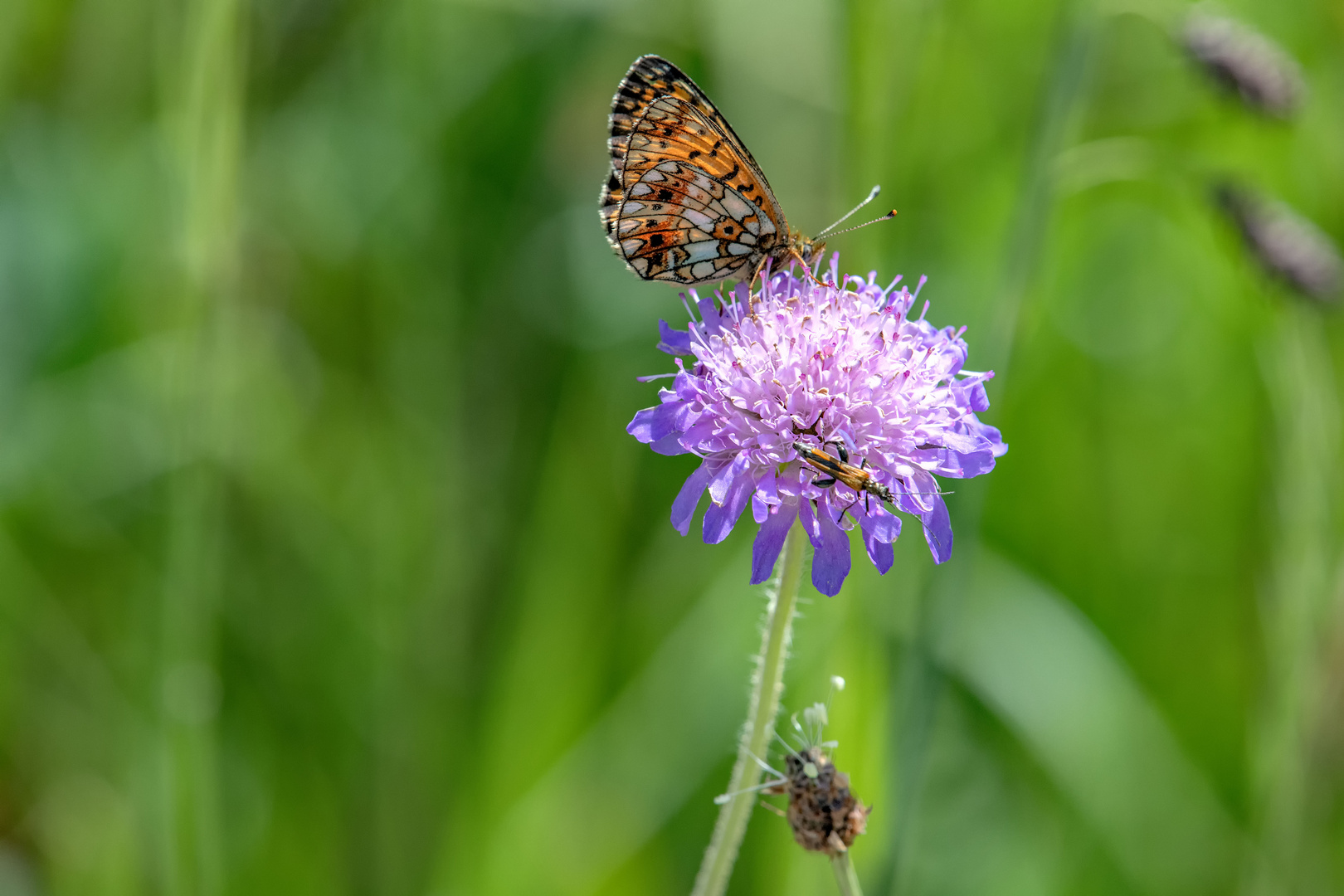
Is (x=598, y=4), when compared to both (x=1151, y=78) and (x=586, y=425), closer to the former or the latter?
(x=586, y=425)

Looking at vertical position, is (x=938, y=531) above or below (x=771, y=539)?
above

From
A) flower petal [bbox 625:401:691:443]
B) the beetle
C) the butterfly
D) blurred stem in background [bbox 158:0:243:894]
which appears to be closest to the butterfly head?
the butterfly

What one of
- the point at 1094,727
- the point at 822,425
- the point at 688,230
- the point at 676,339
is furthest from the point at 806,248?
the point at 1094,727

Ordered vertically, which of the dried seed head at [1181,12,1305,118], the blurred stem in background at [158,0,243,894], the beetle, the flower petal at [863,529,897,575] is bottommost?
the blurred stem in background at [158,0,243,894]

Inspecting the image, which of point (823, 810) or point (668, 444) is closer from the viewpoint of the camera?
point (823, 810)

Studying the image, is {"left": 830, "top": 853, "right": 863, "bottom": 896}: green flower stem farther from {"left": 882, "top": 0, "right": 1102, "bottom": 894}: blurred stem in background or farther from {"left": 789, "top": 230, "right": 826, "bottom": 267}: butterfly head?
{"left": 789, "top": 230, "right": 826, "bottom": 267}: butterfly head

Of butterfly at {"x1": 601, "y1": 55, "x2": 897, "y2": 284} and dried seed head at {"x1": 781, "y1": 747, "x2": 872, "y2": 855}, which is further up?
butterfly at {"x1": 601, "y1": 55, "x2": 897, "y2": 284}

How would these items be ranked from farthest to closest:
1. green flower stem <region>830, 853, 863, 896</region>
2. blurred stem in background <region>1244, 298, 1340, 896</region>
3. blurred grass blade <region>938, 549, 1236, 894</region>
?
1. blurred grass blade <region>938, 549, 1236, 894</region>
2. blurred stem in background <region>1244, 298, 1340, 896</region>
3. green flower stem <region>830, 853, 863, 896</region>

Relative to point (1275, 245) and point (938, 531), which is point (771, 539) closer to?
point (938, 531)
